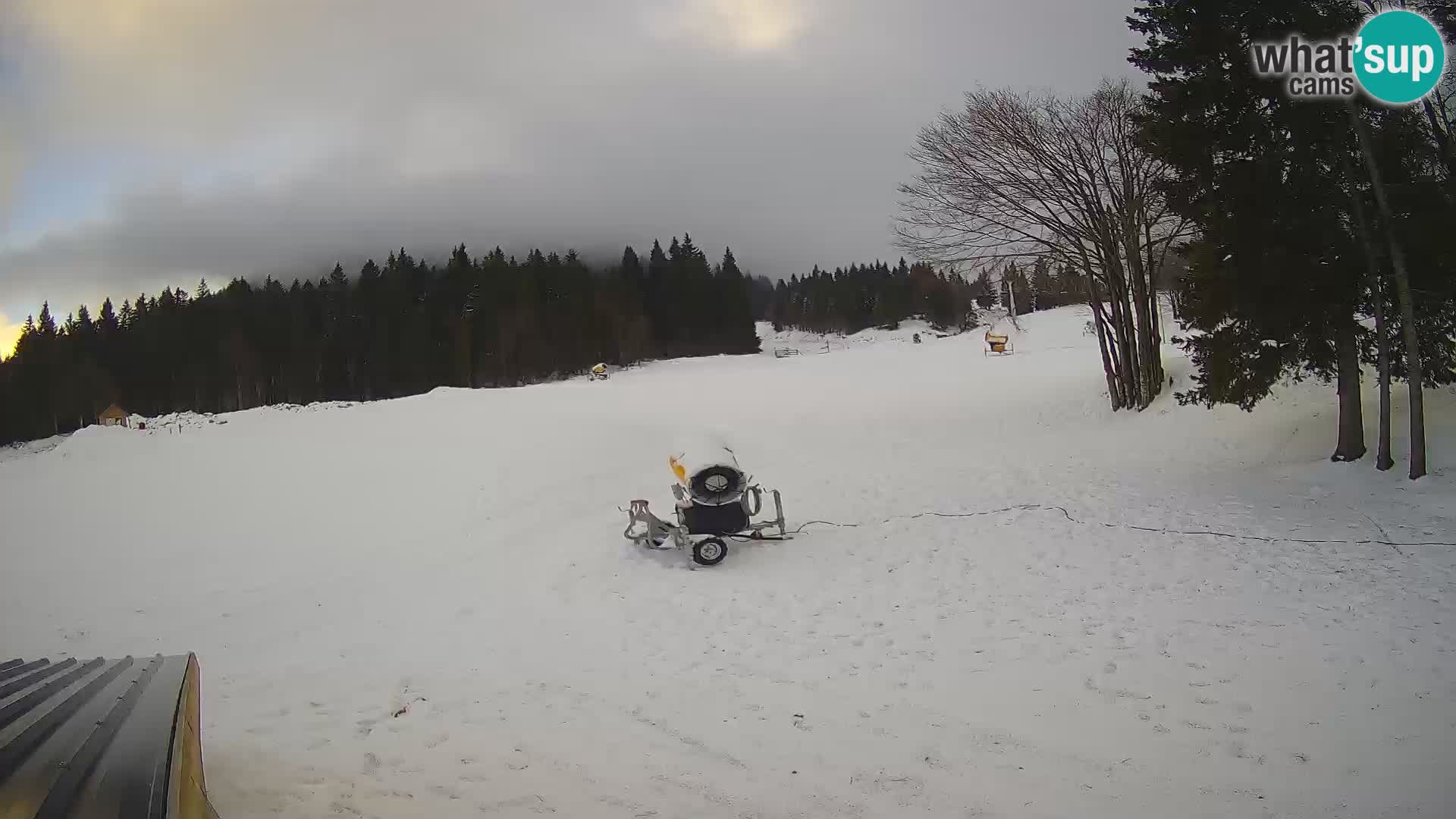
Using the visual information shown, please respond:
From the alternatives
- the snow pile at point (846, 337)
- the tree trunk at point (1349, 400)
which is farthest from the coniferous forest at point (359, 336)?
the tree trunk at point (1349, 400)

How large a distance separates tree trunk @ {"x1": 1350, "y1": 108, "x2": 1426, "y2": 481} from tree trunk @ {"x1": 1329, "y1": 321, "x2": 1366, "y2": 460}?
1.00 m

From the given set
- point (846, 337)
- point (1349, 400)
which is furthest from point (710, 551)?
point (846, 337)

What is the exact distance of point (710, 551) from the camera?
8.84 m

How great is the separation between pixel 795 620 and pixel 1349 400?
9349 millimetres

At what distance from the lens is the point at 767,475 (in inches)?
548

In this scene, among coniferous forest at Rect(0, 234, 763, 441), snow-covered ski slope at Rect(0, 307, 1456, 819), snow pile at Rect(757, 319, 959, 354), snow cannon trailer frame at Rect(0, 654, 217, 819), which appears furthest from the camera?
snow pile at Rect(757, 319, 959, 354)

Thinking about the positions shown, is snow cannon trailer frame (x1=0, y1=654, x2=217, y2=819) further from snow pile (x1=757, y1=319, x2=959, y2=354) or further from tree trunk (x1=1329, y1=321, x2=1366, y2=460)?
snow pile (x1=757, y1=319, x2=959, y2=354)

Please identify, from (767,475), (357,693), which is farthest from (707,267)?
(357,693)

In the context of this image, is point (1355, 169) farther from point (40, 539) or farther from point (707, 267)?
point (707, 267)

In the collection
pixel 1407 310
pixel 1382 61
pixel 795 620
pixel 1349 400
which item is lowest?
pixel 795 620

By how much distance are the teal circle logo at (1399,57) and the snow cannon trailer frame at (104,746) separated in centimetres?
1335

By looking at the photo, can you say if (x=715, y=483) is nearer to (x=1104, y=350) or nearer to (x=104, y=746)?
(x=104, y=746)

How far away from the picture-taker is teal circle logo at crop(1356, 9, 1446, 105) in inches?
333

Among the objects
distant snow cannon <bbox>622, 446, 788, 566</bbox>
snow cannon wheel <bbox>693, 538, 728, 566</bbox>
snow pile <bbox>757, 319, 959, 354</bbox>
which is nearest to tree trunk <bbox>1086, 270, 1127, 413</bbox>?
distant snow cannon <bbox>622, 446, 788, 566</bbox>
